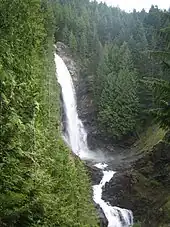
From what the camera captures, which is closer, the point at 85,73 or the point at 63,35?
the point at 85,73

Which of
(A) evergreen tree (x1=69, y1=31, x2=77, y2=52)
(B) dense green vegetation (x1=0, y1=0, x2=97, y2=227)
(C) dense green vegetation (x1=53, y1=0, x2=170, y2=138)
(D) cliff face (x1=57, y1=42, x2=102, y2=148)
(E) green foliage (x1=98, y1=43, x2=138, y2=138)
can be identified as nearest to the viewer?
A: (B) dense green vegetation (x1=0, y1=0, x2=97, y2=227)

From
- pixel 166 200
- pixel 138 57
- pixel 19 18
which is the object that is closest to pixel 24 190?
pixel 19 18

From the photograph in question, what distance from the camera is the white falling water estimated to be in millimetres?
28375

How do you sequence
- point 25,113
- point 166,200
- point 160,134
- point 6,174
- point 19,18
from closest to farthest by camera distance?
point 6,174, point 25,113, point 19,18, point 166,200, point 160,134

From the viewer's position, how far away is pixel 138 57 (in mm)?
53312

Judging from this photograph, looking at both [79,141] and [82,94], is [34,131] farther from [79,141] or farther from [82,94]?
[82,94]

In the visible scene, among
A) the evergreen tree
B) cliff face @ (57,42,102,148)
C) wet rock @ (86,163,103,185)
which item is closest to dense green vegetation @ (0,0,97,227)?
wet rock @ (86,163,103,185)

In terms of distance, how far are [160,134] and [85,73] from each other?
17.1 m

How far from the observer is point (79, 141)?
4678 centimetres

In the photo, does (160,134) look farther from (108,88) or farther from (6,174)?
(6,174)

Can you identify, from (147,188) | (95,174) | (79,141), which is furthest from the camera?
(79,141)


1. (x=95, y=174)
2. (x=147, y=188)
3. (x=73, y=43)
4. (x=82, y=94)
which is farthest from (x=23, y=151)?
(x=73, y=43)

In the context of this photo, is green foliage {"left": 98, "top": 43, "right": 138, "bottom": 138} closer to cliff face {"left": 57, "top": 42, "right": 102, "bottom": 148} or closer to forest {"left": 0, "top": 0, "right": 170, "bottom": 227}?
cliff face {"left": 57, "top": 42, "right": 102, "bottom": 148}

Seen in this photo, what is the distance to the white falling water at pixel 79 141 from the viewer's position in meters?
28.4
